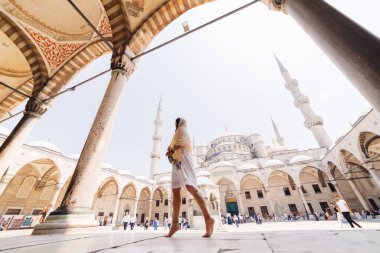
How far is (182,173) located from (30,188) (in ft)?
66.5

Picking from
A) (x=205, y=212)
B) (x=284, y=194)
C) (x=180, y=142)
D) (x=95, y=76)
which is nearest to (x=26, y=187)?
(x=95, y=76)

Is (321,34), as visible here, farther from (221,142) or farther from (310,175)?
(221,142)

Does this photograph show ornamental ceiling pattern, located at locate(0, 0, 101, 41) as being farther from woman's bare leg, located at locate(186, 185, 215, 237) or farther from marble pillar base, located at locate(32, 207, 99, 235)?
woman's bare leg, located at locate(186, 185, 215, 237)

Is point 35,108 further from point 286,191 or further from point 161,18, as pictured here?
point 286,191

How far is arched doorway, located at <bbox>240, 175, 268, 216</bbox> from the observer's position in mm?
21578

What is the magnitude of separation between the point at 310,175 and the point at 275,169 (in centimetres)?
450

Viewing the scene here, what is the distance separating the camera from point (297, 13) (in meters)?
2.08

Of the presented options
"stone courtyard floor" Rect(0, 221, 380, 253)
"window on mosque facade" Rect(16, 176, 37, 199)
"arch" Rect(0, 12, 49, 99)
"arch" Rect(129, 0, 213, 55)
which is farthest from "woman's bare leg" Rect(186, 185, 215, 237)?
"window on mosque facade" Rect(16, 176, 37, 199)

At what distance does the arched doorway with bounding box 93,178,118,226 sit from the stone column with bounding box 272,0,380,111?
21564 mm

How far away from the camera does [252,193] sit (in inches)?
879

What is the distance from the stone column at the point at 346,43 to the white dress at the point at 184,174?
1.65 m

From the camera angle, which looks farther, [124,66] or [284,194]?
[284,194]

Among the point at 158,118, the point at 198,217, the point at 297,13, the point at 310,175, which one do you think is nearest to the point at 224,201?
the point at 310,175

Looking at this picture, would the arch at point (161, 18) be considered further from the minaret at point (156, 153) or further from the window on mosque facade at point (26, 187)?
the minaret at point (156, 153)
